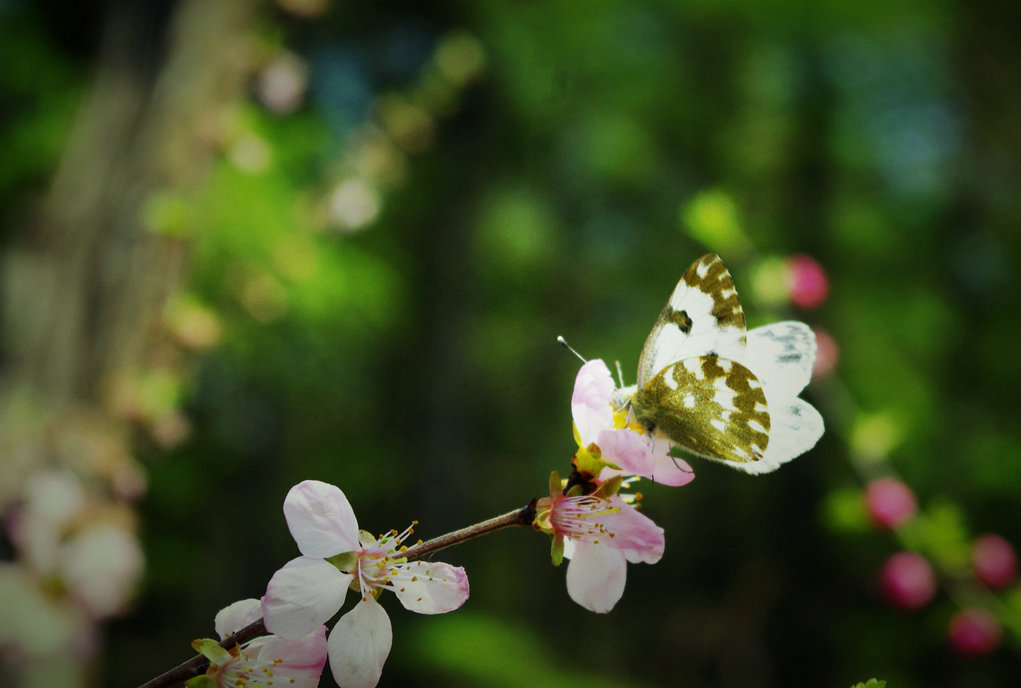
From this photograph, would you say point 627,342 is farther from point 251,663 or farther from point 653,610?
point 251,663

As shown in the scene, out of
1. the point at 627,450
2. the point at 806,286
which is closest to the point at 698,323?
the point at 627,450

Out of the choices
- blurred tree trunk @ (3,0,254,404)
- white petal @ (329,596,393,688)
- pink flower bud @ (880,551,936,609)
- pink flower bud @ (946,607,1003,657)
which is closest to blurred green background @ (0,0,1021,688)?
blurred tree trunk @ (3,0,254,404)

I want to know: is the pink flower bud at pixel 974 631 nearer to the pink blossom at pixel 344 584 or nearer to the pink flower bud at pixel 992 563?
the pink flower bud at pixel 992 563

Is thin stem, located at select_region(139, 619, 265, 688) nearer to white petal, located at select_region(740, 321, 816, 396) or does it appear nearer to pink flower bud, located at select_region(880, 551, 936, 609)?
white petal, located at select_region(740, 321, 816, 396)

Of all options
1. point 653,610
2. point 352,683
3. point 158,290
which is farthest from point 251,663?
point 653,610

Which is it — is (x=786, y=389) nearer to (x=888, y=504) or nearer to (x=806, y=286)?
(x=806, y=286)

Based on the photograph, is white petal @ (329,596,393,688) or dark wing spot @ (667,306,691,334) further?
dark wing spot @ (667,306,691,334)

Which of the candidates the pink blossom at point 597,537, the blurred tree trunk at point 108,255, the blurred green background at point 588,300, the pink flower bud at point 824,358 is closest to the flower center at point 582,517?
the pink blossom at point 597,537
